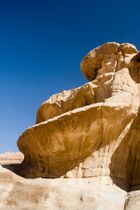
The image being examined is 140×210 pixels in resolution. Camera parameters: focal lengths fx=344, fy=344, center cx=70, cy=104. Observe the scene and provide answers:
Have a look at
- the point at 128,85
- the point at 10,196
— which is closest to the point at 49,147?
the point at 10,196

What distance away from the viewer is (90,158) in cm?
898

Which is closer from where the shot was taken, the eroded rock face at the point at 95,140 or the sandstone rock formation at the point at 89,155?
the sandstone rock formation at the point at 89,155

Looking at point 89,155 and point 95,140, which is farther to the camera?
point 95,140

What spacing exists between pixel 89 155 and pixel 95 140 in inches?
17.2

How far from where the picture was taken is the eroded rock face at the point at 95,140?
896cm

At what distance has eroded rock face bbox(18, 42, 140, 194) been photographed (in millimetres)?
8961

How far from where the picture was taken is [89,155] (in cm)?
905

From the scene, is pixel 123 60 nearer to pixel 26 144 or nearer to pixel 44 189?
pixel 26 144

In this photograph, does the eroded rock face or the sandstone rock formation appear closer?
the sandstone rock formation

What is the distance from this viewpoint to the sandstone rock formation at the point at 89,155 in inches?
309

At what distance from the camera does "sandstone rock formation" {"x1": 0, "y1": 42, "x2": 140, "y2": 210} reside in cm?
785

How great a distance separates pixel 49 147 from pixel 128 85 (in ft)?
9.92

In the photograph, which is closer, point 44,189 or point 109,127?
point 44,189

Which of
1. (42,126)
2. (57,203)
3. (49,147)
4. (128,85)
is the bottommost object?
(57,203)
